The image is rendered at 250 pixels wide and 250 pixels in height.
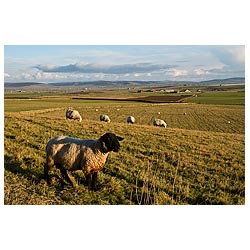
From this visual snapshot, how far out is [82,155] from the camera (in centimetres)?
845

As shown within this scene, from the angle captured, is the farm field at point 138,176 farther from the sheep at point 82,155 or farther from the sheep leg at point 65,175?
the sheep at point 82,155

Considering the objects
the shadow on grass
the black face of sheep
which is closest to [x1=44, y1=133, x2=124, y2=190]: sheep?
the black face of sheep

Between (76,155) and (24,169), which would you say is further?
(24,169)

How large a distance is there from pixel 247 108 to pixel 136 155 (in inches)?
197

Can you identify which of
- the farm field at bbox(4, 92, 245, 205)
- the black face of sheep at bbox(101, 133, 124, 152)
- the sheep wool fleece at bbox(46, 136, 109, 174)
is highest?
the black face of sheep at bbox(101, 133, 124, 152)

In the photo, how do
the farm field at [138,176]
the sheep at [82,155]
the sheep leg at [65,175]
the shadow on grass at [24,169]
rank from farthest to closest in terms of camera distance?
the shadow on grass at [24,169] → the sheep leg at [65,175] → the sheep at [82,155] → the farm field at [138,176]

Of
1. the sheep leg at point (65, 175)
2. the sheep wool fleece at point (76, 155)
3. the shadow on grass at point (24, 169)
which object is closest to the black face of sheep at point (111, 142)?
the sheep wool fleece at point (76, 155)

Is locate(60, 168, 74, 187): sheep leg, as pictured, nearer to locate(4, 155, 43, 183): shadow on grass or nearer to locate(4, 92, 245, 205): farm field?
locate(4, 92, 245, 205): farm field

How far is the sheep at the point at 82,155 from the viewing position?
8.38m

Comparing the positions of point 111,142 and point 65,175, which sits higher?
point 111,142

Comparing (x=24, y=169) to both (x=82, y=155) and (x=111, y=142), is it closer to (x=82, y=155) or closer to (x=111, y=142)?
(x=82, y=155)

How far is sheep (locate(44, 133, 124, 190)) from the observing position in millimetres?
8375

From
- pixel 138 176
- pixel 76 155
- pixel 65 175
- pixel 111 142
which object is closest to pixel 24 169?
pixel 65 175
